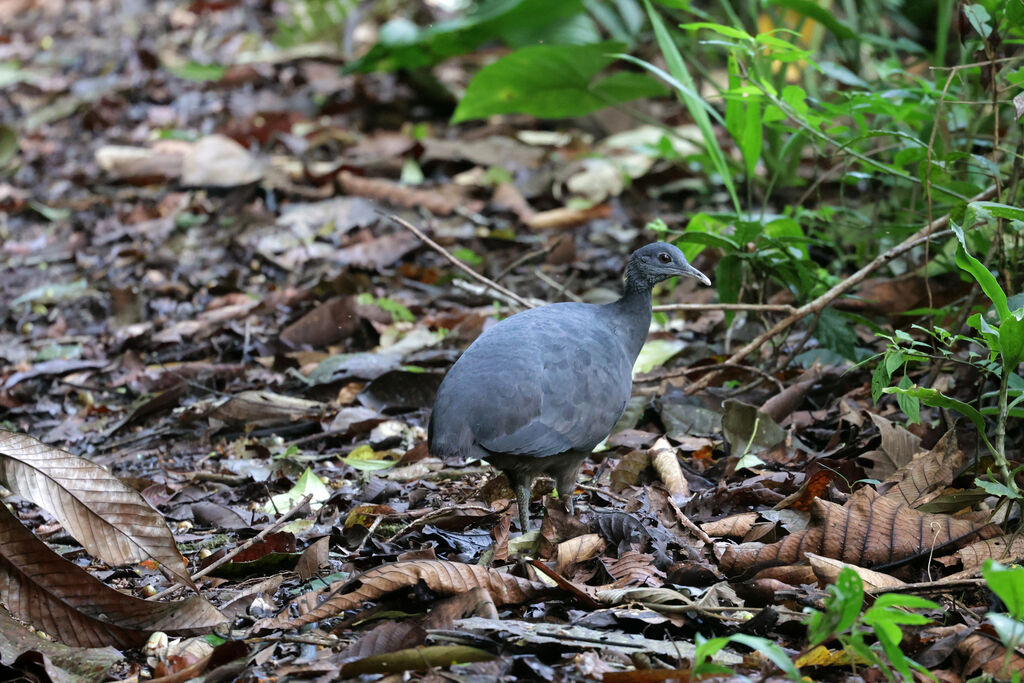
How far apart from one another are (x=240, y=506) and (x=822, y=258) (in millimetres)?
3593

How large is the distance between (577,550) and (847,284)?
158 cm

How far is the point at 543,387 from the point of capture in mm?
3527

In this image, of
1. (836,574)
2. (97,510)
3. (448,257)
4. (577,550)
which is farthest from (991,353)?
(97,510)

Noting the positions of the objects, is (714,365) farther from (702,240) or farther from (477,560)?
(477,560)

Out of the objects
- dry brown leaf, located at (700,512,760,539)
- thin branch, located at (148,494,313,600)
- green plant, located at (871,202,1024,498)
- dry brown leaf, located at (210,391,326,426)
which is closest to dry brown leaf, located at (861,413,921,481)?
green plant, located at (871,202,1024,498)

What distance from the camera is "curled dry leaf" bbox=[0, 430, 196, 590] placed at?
2941 millimetres

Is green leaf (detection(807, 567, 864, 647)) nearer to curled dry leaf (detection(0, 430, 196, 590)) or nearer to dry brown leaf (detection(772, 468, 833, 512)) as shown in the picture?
dry brown leaf (detection(772, 468, 833, 512))

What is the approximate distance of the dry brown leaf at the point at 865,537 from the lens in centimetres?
303

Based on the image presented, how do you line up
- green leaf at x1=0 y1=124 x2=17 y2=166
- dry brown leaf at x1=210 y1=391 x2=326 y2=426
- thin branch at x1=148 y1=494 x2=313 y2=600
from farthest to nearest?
green leaf at x1=0 y1=124 x2=17 y2=166 < dry brown leaf at x1=210 y1=391 x2=326 y2=426 < thin branch at x1=148 y1=494 x2=313 y2=600

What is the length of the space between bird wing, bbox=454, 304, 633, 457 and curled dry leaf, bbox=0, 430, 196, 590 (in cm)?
97

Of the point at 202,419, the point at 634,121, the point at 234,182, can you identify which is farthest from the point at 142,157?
the point at 202,419

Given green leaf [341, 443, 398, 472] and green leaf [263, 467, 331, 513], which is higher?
green leaf [263, 467, 331, 513]

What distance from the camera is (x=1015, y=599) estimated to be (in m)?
2.19

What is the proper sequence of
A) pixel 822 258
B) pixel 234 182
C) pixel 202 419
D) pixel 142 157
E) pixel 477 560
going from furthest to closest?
pixel 142 157
pixel 234 182
pixel 822 258
pixel 202 419
pixel 477 560
